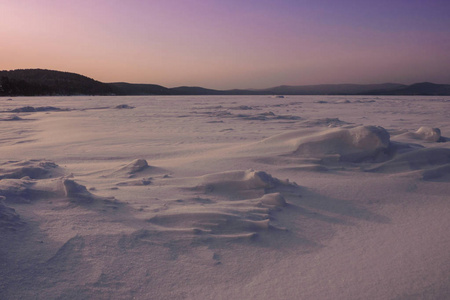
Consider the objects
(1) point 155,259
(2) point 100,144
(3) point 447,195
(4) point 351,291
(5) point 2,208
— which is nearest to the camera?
(4) point 351,291

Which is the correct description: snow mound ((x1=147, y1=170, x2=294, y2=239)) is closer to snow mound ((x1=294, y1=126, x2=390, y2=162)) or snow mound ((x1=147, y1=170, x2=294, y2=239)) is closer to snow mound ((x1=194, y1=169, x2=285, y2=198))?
snow mound ((x1=194, y1=169, x2=285, y2=198))

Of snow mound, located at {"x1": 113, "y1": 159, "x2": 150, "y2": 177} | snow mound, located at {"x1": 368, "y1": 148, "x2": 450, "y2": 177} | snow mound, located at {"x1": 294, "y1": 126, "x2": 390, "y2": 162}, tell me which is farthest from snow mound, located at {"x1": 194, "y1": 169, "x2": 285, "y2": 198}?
snow mound, located at {"x1": 368, "y1": 148, "x2": 450, "y2": 177}

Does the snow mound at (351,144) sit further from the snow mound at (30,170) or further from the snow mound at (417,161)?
the snow mound at (30,170)

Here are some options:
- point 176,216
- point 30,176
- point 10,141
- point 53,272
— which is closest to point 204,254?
point 176,216

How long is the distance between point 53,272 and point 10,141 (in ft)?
14.6

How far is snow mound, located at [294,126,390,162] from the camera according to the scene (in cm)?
289

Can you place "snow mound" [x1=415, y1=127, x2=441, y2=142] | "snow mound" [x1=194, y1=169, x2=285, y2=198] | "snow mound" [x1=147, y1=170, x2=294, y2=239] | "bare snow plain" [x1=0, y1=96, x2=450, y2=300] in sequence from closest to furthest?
"bare snow plain" [x1=0, y1=96, x2=450, y2=300], "snow mound" [x1=147, y1=170, x2=294, y2=239], "snow mound" [x1=194, y1=169, x2=285, y2=198], "snow mound" [x1=415, y1=127, x2=441, y2=142]

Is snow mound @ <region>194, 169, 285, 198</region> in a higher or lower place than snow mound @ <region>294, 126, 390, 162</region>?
lower

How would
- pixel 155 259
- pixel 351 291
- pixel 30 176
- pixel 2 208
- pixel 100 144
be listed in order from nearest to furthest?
pixel 351 291, pixel 155 259, pixel 2 208, pixel 30 176, pixel 100 144

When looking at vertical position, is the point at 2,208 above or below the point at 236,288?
above

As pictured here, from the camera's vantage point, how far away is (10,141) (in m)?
4.55

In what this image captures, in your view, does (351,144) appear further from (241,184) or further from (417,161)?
(241,184)

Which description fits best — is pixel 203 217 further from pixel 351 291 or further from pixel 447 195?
pixel 447 195

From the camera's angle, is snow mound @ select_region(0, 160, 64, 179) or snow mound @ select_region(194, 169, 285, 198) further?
snow mound @ select_region(0, 160, 64, 179)
